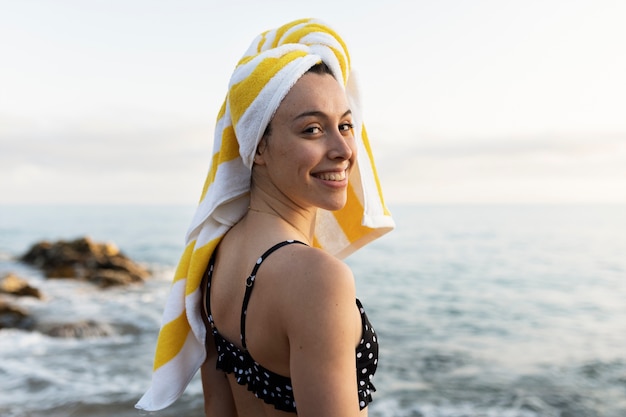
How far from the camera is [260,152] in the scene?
204 centimetres

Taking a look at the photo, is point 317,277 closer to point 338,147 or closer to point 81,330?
point 338,147

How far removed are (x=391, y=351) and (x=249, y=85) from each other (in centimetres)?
873

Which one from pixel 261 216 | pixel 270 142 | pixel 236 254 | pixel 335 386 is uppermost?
pixel 270 142

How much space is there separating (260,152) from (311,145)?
203 mm

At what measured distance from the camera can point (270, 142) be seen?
1.98 metres

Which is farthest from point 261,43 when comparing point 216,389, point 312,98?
point 216,389

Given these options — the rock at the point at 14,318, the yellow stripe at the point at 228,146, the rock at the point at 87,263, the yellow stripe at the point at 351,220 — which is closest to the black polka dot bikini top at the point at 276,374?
the yellow stripe at the point at 228,146

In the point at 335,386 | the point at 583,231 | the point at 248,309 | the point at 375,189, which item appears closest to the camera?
the point at 335,386

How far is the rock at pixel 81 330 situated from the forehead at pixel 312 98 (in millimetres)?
9277

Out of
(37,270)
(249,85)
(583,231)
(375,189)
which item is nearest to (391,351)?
(375,189)

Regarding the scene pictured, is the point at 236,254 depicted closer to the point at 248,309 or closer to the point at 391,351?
the point at 248,309

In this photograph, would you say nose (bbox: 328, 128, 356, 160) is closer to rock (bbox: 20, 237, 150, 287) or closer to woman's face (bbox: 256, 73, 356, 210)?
woman's face (bbox: 256, 73, 356, 210)

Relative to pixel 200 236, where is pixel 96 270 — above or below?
below

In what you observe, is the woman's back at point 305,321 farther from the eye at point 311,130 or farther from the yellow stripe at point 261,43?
the yellow stripe at point 261,43
